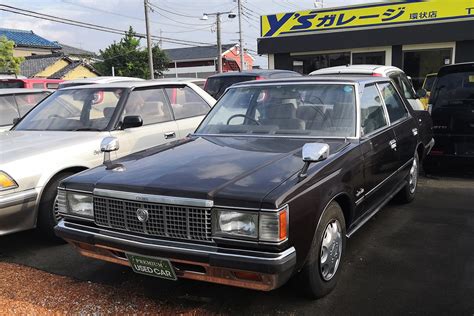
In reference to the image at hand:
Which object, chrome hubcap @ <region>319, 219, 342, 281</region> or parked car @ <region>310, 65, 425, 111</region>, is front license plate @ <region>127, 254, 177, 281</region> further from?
parked car @ <region>310, 65, 425, 111</region>

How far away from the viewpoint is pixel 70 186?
3389mm

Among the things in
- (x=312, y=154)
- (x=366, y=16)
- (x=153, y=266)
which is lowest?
(x=153, y=266)

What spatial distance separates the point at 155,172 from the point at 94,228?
0.61 meters

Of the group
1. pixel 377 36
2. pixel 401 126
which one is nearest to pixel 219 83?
pixel 401 126

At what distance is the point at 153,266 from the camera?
9.88ft

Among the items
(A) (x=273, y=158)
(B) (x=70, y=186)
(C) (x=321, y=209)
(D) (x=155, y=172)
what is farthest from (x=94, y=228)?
(C) (x=321, y=209)

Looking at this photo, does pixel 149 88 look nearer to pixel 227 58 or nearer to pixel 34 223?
pixel 34 223

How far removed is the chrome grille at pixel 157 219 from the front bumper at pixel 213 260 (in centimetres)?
6

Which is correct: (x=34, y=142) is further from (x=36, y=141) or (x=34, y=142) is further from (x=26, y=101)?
(x=26, y=101)

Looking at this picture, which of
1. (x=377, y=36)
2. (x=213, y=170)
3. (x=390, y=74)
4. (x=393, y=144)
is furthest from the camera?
(x=377, y=36)

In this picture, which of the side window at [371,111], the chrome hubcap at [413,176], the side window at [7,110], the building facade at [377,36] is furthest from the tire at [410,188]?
the building facade at [377,36]

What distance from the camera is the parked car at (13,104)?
24.4 ft

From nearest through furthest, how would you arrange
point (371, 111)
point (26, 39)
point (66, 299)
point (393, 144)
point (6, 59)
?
point (66, 299)
point (371, 111)
point (393, 144)
point (6, 59)
point (26, 39)

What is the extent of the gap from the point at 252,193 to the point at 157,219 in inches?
26.7
